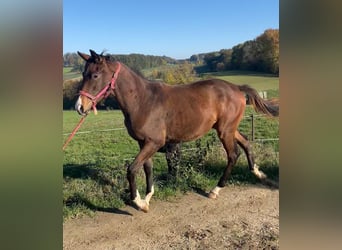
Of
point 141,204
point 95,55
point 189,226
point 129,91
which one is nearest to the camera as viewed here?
point 95,55

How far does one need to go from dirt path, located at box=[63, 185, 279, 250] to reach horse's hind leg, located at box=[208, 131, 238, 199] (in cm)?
10

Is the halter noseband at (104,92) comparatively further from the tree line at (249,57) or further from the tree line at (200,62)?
the tree line at (249,57)

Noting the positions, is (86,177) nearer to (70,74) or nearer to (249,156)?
(70,74)

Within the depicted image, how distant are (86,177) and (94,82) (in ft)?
5.70

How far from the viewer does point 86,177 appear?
424cm

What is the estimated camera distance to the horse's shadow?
3486mm

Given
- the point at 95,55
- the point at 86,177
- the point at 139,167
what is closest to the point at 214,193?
the point at 139,167

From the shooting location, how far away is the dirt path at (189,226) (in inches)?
112

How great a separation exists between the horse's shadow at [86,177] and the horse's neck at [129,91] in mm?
1096

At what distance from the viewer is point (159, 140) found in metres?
3.35
